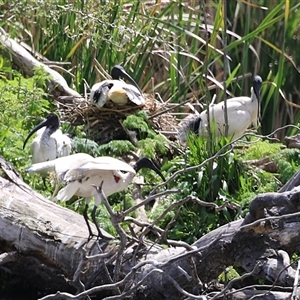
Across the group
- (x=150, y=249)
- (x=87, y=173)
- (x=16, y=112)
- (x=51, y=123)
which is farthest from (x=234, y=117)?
(x=150, y=249)

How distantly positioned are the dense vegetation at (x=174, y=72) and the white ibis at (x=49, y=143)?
103 mm

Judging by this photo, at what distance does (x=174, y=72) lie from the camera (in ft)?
24.8

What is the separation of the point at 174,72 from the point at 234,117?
87 cm

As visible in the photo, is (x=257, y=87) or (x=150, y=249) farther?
(x=257, y=87)

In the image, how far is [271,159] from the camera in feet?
19.9

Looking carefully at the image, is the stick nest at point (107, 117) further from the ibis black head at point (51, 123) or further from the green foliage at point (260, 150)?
the green foliage at point (260, 150)

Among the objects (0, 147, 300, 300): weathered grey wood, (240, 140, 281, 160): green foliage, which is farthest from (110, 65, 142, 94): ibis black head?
(0, 147, 300, 300): weathered grey wood

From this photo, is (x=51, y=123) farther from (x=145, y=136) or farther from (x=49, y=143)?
(x=145, y=136)

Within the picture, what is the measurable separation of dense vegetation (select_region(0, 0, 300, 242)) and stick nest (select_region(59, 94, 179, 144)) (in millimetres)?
93

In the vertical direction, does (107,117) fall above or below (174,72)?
below

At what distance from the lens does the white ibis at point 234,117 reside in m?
6.64

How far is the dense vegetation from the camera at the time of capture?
5797 mm

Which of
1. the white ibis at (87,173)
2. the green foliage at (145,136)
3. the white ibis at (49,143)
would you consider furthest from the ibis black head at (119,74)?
the white ibis at (87,173)

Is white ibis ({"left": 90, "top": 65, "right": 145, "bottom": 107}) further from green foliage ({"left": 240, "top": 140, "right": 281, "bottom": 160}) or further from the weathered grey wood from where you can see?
the weathered grey wood
